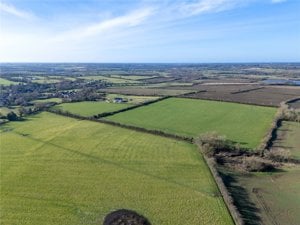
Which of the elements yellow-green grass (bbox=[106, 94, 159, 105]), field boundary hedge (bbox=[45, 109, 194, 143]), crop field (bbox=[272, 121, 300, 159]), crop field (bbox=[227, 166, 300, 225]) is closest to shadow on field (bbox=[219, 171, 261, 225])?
crop field (bbox=[227, 166, 300, 225])

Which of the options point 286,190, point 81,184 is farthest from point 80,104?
point 286,190

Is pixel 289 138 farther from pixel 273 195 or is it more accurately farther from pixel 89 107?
pixel 89 107

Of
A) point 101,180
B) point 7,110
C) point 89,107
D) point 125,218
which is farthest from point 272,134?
point 7,110

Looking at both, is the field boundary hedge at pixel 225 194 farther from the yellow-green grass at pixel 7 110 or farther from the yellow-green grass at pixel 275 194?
the yellow-green grass at pixel 7 110

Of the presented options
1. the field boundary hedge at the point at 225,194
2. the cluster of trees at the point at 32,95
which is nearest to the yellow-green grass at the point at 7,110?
the cluster of trees at the point at 32,95

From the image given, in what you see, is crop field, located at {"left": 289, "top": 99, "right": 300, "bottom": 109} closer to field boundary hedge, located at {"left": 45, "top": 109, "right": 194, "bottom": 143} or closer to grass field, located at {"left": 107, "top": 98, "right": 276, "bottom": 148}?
grass field, located at {"left": 107, "top": 98, "right": 276, "bottom": 148}

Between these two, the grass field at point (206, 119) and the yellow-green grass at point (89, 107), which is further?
the yellow-green grass at point (89, 107)
